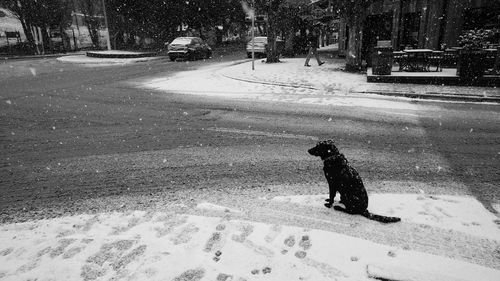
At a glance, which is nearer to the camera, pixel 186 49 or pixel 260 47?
pixel 186 49

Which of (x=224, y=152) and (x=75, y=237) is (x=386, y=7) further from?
(x=75, y=237)

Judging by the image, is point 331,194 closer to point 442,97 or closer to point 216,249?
point 216,249

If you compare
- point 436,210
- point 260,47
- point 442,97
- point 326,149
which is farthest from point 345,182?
point 260,47

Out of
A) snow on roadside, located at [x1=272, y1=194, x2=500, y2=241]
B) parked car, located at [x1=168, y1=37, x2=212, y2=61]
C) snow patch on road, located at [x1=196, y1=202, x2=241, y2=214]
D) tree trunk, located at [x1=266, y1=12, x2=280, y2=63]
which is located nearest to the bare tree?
parked car, located at [x1=168, y1=37, x2=212, y2=61]

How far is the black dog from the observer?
3.70 metres

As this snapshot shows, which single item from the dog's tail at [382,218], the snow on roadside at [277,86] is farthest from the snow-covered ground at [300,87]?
the dog's tail at [382,218]

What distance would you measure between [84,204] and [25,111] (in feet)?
22.3

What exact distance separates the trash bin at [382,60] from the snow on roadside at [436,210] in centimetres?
976

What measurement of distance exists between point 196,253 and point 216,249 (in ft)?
0.66

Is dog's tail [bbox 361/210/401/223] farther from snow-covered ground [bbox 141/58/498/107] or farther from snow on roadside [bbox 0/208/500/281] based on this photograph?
snow-covered ground [bbox 141/58/498/107]

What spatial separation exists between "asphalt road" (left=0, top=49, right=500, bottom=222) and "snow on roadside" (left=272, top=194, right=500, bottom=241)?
0.23 m

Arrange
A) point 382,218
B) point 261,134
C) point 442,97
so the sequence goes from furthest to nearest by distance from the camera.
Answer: point 442,97, point 261,134, point 382,218

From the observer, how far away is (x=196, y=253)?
3.15 m

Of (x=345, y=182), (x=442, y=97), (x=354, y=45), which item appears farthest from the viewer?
(x=354, y=45)
